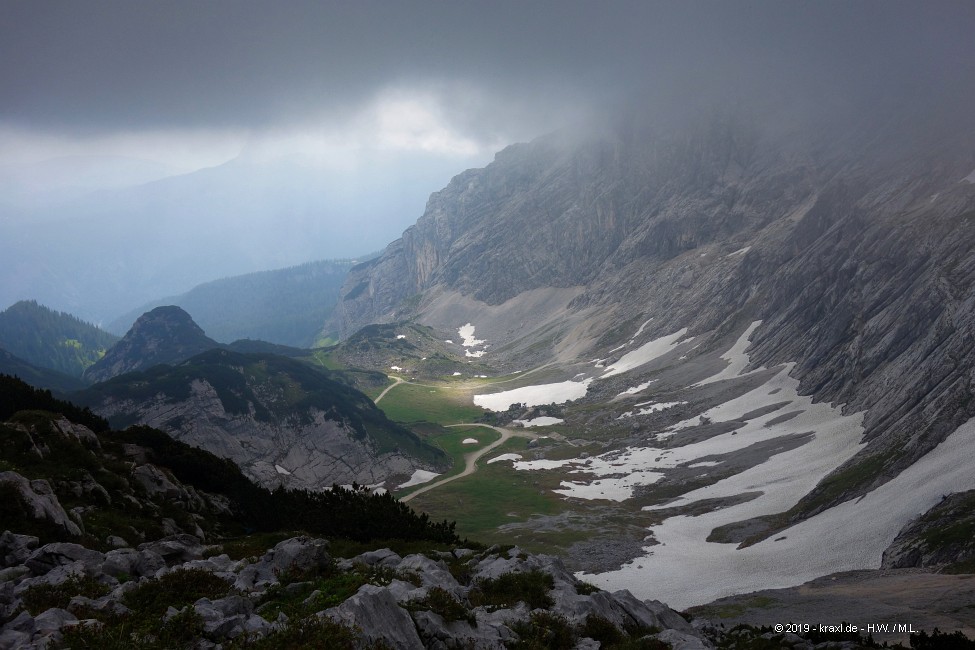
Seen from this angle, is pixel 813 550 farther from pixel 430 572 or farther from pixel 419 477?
pixel 419 477

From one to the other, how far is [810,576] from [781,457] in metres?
50.0

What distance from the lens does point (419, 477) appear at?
463ft

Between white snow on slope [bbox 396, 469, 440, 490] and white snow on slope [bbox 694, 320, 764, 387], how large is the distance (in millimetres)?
81120

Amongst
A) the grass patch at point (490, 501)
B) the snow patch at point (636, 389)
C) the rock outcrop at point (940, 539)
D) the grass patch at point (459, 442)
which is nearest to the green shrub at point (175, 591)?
the rock outcrop at point (940, 539)

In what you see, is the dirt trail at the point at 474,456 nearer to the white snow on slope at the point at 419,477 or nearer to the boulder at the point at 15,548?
the white snow on slope at the point at 419,477

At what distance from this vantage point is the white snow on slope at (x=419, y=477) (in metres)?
136

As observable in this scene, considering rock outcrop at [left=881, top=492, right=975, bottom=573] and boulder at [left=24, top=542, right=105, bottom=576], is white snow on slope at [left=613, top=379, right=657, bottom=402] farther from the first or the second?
boulder at [left=24, top=542, right=105, bottom=576]

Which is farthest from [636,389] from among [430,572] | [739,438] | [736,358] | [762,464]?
[430,572]

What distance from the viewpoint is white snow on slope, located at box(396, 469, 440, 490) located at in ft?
446

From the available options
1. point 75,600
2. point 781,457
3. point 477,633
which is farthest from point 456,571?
point 781,457

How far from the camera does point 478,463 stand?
503 ft

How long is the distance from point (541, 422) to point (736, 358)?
63.1 meters

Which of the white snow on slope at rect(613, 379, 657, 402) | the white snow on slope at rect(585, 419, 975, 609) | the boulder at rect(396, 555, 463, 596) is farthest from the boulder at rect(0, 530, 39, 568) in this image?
the white snow on slope at rect(613, 379, 657, 402)

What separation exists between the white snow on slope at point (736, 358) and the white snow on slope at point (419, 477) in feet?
266
